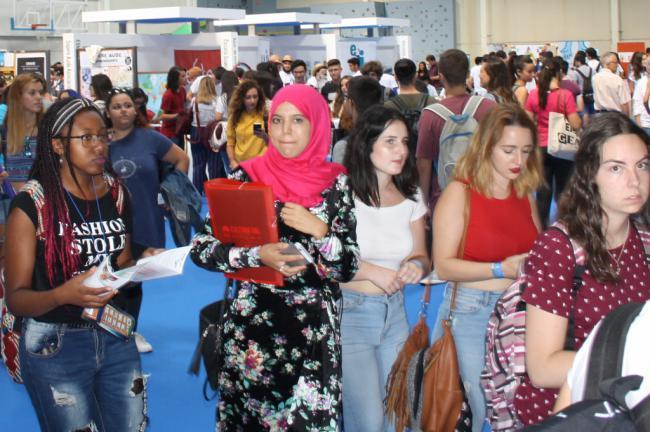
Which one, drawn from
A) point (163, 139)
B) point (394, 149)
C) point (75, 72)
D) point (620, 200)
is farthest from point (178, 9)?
point (620, 200)

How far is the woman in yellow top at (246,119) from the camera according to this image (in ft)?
25.0

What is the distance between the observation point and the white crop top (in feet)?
11.1

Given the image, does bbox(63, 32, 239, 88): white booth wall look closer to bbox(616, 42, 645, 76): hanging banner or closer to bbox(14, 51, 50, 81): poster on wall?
bbox(14, 51, 50, 81): poster on wall

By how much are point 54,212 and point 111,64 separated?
12.1m

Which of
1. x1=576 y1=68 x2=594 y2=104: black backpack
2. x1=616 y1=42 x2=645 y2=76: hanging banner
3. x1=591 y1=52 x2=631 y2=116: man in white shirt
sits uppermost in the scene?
x1=616 y1=42 x2=645 y2=76: hanging banner

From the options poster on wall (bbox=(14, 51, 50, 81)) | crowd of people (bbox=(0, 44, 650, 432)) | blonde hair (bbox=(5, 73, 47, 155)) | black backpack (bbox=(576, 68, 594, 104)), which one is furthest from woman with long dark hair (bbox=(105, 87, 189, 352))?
poster on wall (bbox=(14, 51, 50, 81))

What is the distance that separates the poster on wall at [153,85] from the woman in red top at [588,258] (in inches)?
493

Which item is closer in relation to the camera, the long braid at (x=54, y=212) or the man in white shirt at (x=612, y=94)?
the long braid at (x=54, y=212)

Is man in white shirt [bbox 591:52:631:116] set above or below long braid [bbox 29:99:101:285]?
above

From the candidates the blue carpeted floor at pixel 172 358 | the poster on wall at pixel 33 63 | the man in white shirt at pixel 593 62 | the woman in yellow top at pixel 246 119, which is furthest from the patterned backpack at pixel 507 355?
the poster on wall at pixel 33 63

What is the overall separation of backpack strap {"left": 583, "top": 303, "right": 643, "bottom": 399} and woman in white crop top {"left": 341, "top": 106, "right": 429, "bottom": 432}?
1884mm

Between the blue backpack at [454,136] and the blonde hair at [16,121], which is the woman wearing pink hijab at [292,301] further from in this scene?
the blonde hair at [16,121]

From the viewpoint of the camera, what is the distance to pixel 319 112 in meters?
3.01

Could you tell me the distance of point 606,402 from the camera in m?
1.13
